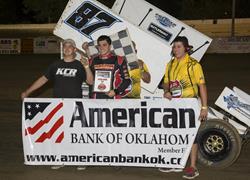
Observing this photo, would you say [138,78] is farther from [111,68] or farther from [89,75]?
[89,75]

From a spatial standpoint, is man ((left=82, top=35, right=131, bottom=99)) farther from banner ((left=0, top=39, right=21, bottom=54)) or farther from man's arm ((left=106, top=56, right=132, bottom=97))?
banner ((left=0, top=39, right=21, bottom=54))

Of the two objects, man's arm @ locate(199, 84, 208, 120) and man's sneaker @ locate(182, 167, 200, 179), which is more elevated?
man's arm @ locate(199, 84, 208, 120)

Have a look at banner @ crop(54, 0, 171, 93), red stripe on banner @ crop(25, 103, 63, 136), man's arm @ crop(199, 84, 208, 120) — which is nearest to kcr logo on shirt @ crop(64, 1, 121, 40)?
banner @ crop(54, 0, 171, 93)

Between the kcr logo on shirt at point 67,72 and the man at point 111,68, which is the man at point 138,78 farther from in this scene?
the kcr logo on shirt at point 67,72

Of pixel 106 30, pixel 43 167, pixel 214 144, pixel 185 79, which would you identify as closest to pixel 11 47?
pixel 106 30

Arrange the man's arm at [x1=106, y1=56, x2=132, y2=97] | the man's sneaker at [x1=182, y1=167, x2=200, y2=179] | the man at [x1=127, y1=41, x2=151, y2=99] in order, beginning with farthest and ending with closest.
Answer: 1. the man at [x1=127, y1=41, x2=151, y2=99]
2. the man's arm at [x1=106, y1=56, x2=132, y2=97]
3. the man's sneaker at [x1=182, y1=167, x2=200, y2=179]

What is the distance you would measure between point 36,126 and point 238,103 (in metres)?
2.71

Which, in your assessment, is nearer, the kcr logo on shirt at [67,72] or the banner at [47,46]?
the kcr logo on shirt at [67,72]

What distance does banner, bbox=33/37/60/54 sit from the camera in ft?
105

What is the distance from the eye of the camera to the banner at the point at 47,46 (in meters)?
31.9

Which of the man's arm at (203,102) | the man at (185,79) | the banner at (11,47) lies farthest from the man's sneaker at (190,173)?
the banner at (11,47)

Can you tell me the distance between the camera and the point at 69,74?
6.88m

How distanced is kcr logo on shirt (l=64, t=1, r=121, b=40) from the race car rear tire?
85.7 inches

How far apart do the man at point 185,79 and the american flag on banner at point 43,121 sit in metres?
1.44
